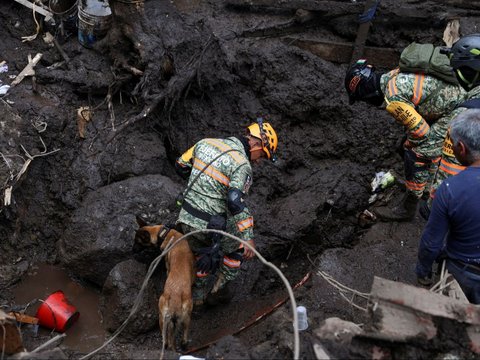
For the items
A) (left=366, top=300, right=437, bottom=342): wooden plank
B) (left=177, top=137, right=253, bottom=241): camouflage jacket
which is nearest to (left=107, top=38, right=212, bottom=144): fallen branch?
(left=177, top=137, right=253, bottom=241): camouflage jacket

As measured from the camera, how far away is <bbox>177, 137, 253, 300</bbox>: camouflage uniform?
15.9ft

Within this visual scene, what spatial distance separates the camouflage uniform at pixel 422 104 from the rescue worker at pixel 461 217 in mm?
1385

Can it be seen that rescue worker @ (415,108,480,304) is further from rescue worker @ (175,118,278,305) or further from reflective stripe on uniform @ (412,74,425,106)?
rescue worker @ (175,118,278,305)

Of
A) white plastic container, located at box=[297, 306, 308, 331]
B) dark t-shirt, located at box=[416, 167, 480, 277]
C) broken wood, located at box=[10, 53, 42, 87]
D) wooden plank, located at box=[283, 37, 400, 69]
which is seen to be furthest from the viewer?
wooden plank, located at box=[283, 37, 400, 69]

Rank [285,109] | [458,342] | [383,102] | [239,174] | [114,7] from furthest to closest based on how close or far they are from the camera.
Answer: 1. [285,109]
2. [114,7]
3. [383,102]
4. [239,174]
5. [458,342]

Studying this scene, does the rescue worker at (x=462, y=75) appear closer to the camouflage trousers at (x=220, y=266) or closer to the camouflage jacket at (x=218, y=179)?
the camouflage jacket at (x=218, y=179)

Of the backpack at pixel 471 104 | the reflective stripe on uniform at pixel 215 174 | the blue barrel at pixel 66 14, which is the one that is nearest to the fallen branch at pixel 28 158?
the blue barrel at pixel 66 14

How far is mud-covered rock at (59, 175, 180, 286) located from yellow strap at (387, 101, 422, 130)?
2.69 m

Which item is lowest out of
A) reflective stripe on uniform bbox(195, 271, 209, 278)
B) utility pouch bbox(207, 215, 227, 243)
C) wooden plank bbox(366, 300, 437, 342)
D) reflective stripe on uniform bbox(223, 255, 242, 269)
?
reflective stripe on uniform bbox(195, 271, 209, 278)

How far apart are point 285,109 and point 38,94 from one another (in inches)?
132

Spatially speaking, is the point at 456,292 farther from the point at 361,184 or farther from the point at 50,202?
the point at 50,202

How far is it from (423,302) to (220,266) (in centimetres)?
238

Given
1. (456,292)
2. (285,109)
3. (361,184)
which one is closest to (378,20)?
(285,109)

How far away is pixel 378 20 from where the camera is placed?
769 centimetres
